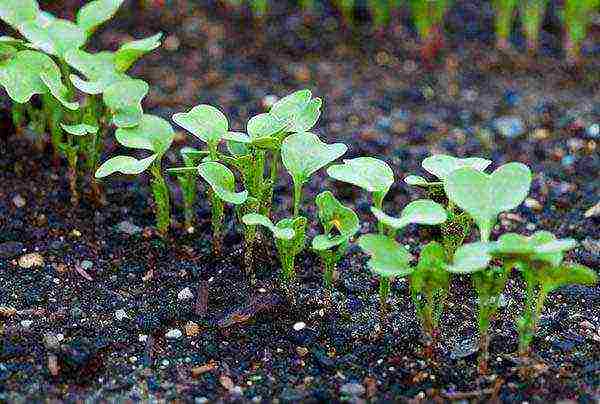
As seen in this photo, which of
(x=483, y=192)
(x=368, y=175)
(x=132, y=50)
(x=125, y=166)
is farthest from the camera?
(x=132, y=50)

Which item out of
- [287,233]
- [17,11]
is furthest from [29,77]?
[287,233]

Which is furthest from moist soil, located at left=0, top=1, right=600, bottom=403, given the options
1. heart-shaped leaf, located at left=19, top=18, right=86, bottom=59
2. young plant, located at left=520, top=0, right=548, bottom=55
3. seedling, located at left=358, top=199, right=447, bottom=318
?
heart-shaped leaf, located at left=19, top=18, right=86, bottom=59

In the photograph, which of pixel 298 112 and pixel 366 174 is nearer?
pixel 366 174

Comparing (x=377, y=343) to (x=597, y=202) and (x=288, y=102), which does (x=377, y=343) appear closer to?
(x=288, y=102)

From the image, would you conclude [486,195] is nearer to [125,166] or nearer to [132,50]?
[125,166]

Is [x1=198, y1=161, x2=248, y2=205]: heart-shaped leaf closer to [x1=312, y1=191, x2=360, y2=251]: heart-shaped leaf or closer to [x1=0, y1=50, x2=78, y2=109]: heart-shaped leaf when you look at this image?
[x1=312, y1=191, x2=360, y2=251]: heart-shaped leaf

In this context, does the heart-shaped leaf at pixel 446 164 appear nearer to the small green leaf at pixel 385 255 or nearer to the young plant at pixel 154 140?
the small green leaf at pixel 385 255
